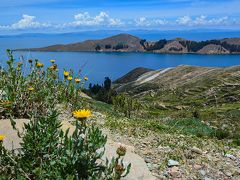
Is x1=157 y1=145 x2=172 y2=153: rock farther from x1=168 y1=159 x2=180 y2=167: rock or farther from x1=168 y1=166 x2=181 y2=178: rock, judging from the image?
x1=168 y1=166 x2=181 y2=178: rock

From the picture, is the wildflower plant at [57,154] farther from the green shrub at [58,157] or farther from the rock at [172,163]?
the rock at [172,163]

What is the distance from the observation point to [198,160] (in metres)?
9.44

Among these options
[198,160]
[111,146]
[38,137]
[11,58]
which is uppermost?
[11,58]

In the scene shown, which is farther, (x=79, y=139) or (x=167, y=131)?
(x=167, y=131)

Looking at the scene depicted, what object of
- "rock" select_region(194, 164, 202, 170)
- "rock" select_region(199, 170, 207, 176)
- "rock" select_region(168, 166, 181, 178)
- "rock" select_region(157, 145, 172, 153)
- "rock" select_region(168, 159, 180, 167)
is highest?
"rock" select_region(168, 159, 180, 167)

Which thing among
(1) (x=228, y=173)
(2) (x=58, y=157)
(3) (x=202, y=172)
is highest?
(2) (x=58, y=157)

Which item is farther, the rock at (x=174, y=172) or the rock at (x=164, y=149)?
the rock at (x=164, y=149)

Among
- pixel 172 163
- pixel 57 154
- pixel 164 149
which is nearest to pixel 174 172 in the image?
pixel 172 163

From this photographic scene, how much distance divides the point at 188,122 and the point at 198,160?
907 cm

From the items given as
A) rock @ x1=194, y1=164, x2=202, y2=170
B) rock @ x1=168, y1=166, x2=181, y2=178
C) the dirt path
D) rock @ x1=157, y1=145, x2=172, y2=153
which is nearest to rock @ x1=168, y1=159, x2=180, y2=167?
rock @ x1=168, y1=166, x2=181, y2=178

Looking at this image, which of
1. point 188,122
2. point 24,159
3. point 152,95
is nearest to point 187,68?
point 152,95

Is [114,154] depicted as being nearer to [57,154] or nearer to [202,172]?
[57,154]

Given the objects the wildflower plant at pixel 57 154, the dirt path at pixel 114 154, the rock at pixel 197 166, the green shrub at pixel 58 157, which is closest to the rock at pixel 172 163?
the rock at pixel 197 166

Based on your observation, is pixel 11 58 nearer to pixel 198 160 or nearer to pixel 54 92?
pixel 54 92
